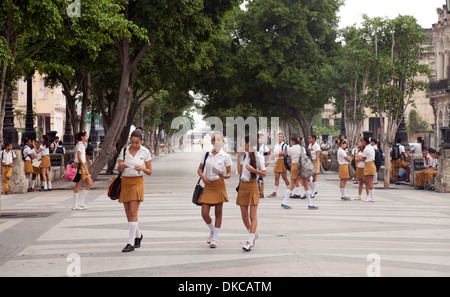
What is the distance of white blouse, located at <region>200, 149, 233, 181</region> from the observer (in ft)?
31.2

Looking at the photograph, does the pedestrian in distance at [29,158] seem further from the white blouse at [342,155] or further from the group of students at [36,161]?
the white blouse at [342,155]

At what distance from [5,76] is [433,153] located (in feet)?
47.2

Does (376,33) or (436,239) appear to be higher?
(376,33)

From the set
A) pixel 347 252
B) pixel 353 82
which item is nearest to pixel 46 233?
pixel 347 252

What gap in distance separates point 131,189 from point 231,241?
5.88 feet

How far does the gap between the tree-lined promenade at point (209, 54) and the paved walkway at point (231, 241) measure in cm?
327

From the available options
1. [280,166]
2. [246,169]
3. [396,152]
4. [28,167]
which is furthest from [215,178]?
[396,152]

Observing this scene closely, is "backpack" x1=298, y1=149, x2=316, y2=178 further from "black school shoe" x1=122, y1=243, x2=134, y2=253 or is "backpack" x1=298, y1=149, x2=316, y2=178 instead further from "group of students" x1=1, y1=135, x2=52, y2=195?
"group of students" x1=1, y1=135, x2=52, y2=195

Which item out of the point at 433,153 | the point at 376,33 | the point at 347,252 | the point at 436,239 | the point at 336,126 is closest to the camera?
the point at 347,252

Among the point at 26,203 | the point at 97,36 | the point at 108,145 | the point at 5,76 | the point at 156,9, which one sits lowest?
the point at 26,203

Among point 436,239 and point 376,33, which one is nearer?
point 436,239

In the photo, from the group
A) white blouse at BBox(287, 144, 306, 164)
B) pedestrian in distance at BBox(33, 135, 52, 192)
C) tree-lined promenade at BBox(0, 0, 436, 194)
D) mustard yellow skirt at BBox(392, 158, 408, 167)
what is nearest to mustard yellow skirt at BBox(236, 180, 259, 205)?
tree-lined promenade at BBox(0, 0, 436, 194)
